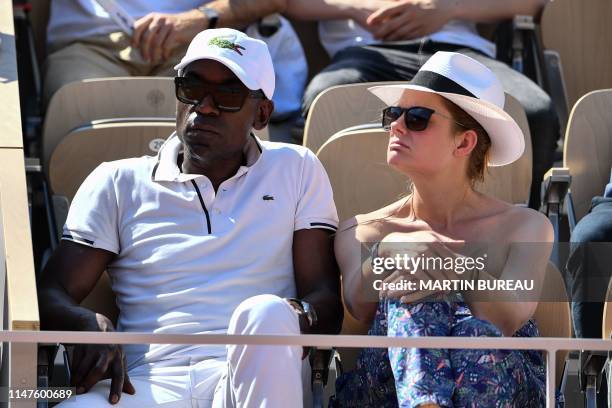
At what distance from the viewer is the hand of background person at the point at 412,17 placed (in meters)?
4.85

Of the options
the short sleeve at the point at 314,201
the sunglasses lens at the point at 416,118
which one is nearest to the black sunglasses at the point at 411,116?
the sunglasses lens at the point at 416,118

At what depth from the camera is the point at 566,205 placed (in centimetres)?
412

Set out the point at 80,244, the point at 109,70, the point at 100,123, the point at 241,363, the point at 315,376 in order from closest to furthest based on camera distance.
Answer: the point at 241,363 < the point at 315,376 < the point at 80,244 < the point at 100,123 < the point at 109,70

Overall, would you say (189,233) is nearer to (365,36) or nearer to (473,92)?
(473,92)

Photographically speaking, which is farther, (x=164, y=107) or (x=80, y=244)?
(x=164, y=107)

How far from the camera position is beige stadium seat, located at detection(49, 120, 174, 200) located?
407 cm

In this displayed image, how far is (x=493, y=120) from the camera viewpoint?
139 inches

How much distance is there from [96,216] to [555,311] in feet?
3.93

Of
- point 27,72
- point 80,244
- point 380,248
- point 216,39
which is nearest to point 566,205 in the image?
point 380,248

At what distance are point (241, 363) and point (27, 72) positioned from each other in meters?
2.29

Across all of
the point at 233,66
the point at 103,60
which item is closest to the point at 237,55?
the point at 233,66

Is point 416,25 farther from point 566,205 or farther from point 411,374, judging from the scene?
point 411,374

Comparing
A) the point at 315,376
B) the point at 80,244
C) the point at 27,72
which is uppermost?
the point at 27,72

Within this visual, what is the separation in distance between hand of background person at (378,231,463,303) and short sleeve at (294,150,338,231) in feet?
0.61
